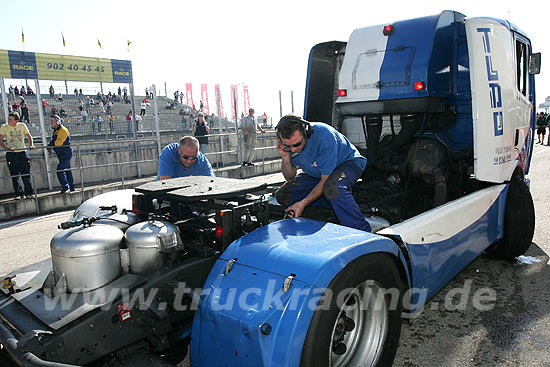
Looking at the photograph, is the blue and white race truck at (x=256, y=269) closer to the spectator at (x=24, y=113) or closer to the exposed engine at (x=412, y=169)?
the exposed engine at (x=412, y=169)

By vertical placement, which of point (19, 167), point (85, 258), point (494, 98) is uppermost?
point (494, 98)

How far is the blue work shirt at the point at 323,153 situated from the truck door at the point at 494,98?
4.29ft

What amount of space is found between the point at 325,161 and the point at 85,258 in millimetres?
1846

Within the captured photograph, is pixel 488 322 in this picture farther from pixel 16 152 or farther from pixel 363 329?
pixel 16 152

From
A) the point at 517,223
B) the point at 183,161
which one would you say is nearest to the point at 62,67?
the point at 183,161

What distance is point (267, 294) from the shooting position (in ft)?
6.58

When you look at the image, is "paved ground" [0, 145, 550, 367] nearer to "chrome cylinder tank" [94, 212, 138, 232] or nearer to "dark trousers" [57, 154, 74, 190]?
"chrome cylinder tank" [94, 212, 138, 232]

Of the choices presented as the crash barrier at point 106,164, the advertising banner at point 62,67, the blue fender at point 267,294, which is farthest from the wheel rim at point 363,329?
the advertising banner at point 62,67

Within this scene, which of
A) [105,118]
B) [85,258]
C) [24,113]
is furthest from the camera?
[105,118]

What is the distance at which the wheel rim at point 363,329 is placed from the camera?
2.44 meters

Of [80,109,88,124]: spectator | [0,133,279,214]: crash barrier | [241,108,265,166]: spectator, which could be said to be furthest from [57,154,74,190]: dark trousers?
[80,109,88,124]: spectator

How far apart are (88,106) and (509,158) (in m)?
31.6

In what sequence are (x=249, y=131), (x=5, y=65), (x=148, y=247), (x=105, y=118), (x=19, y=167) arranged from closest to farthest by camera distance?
(x=148, y=247)
(x=19, y=167)
(x=5, y=65)
(x=249, y=131)
(x=105, y=118)

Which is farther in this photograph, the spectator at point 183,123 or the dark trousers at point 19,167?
the spectator at point 183,123
